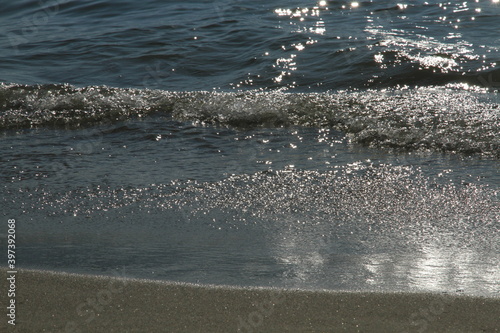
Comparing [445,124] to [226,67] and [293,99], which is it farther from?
[226,67]

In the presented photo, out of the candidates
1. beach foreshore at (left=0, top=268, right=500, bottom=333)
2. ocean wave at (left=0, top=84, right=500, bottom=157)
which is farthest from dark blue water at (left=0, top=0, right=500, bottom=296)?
beach foreshore at (left=0, top=268, right=500, bottom=333)

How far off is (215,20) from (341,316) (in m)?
9.56

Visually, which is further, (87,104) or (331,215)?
Result: (87,104)

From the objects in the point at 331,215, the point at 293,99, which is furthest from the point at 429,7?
the point at 331,215

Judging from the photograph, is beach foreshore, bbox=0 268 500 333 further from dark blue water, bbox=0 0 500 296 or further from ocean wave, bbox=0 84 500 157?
ocean wave, bbox=0 84 500 157

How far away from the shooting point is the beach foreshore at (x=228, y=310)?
8.52ft

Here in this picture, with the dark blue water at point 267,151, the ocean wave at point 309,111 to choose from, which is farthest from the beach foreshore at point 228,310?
the ocean wave at point 309,111

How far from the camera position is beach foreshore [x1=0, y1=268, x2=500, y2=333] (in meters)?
2.60

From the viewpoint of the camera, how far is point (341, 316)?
2658 mm

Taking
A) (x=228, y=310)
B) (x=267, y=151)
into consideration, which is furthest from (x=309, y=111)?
(x=228, y=310)

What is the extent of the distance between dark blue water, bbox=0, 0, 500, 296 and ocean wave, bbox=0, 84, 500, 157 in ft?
0.09

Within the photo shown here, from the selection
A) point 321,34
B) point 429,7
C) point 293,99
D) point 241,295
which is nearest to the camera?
point 241,295

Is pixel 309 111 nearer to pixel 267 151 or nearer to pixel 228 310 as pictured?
pixel 267 151

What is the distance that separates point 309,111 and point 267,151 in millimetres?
1200
